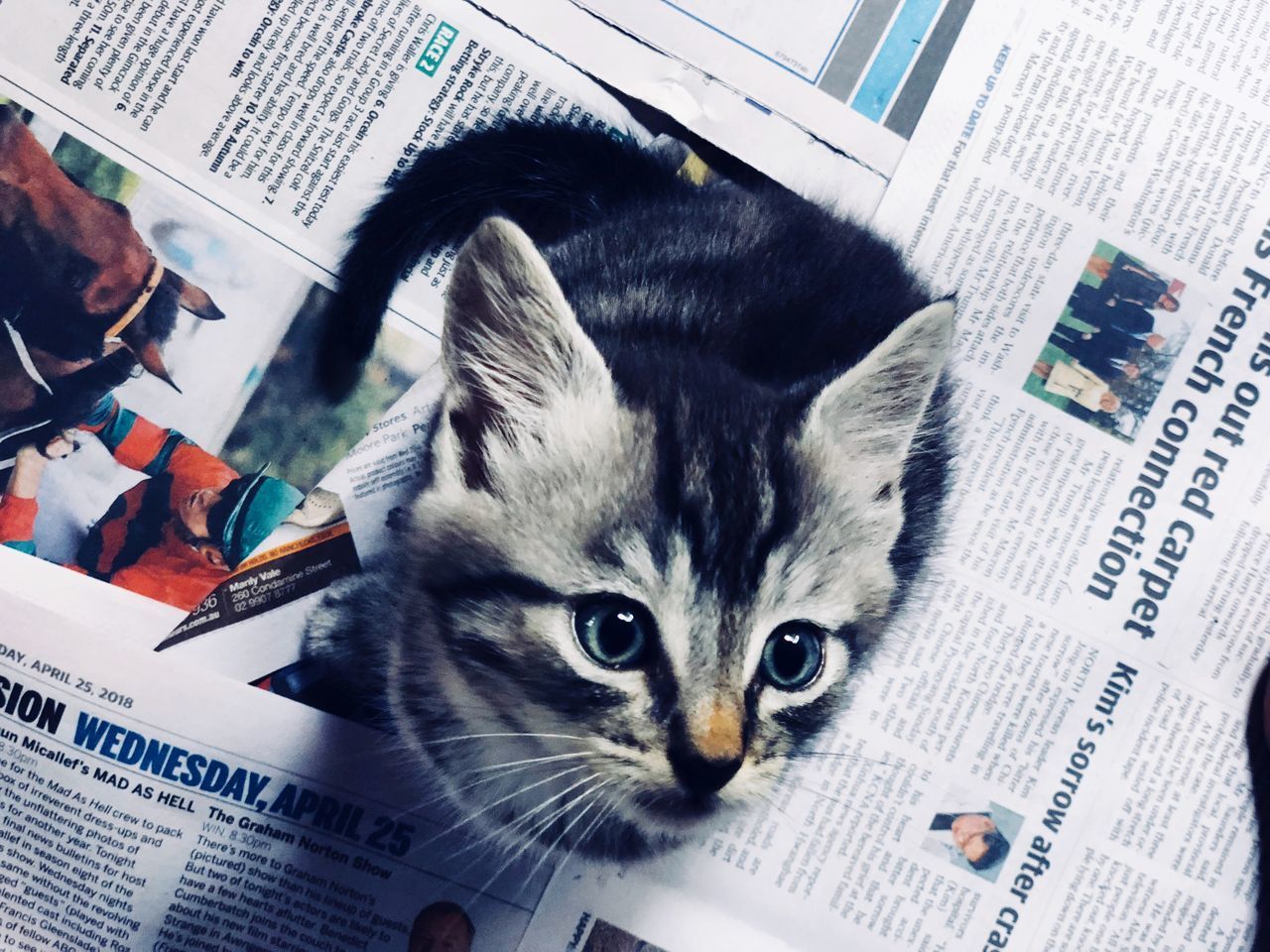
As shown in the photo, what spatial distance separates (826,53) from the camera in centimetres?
79

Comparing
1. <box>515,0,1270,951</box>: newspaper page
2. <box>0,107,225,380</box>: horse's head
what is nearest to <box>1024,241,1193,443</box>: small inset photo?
<box>515,0,1270,951</box>: newspaper page

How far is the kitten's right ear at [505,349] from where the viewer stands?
20.7 inches

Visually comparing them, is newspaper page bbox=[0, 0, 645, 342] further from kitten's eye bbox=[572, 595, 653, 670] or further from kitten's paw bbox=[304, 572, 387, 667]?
kitten's eye bbox=[572, 595, 653, 670]

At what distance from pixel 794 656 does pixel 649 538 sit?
134 millimetres

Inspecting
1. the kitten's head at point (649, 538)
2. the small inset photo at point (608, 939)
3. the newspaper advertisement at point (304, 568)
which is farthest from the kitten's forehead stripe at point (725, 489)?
the small inset photo at point (608, 939)

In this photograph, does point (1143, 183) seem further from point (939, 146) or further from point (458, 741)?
point (458, 741)

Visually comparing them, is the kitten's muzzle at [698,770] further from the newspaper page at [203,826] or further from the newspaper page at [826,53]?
the newspaper page at [826,53]

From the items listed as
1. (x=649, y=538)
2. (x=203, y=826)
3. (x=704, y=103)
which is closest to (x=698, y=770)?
(x=649, y=538)

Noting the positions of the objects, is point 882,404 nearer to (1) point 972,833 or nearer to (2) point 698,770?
(2) point 698,770

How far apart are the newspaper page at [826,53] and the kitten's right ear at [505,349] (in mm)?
365

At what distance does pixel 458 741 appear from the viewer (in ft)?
2.31

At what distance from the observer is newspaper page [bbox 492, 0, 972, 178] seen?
0.78 metres

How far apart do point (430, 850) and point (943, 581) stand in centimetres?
51

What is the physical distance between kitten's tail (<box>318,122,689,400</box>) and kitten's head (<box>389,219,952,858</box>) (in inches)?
8.7
